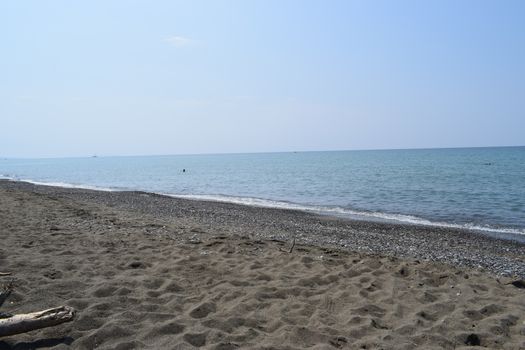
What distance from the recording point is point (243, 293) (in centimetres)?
636

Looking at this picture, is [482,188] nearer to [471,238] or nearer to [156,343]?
[471,238]

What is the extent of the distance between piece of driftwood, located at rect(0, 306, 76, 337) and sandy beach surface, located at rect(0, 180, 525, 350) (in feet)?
0.36

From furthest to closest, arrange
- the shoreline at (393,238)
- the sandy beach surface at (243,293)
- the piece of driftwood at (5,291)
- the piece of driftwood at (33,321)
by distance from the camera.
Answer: the shoreline at (393,238) < the piece of driftwood at (5,291) < the sandy beach surface at (243,293) < the piece of driftwood at (33,321)

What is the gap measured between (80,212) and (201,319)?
11.4 metres

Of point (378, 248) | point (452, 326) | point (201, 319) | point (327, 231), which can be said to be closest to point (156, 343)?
point (201, 319)

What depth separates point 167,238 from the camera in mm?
10578

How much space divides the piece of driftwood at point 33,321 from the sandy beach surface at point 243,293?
11 centimetres

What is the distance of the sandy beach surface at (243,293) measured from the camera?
4844 mm

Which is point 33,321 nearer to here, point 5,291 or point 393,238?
point 5,291

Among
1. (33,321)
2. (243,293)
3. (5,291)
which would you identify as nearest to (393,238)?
(243,293)

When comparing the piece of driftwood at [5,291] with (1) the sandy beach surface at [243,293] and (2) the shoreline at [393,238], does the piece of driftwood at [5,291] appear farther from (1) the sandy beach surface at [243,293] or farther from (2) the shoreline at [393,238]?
(2) the shoreline at [393,238]

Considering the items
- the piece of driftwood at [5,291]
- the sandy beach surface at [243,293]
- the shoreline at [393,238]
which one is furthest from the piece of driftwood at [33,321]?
the shoreline at [393,238]

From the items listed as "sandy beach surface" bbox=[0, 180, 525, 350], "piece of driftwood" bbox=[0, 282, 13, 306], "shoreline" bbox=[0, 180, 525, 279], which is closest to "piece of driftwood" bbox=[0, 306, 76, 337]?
"sandy beach surface" bbox=[0, 180, 525, 350]

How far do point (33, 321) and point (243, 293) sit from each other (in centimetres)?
297
